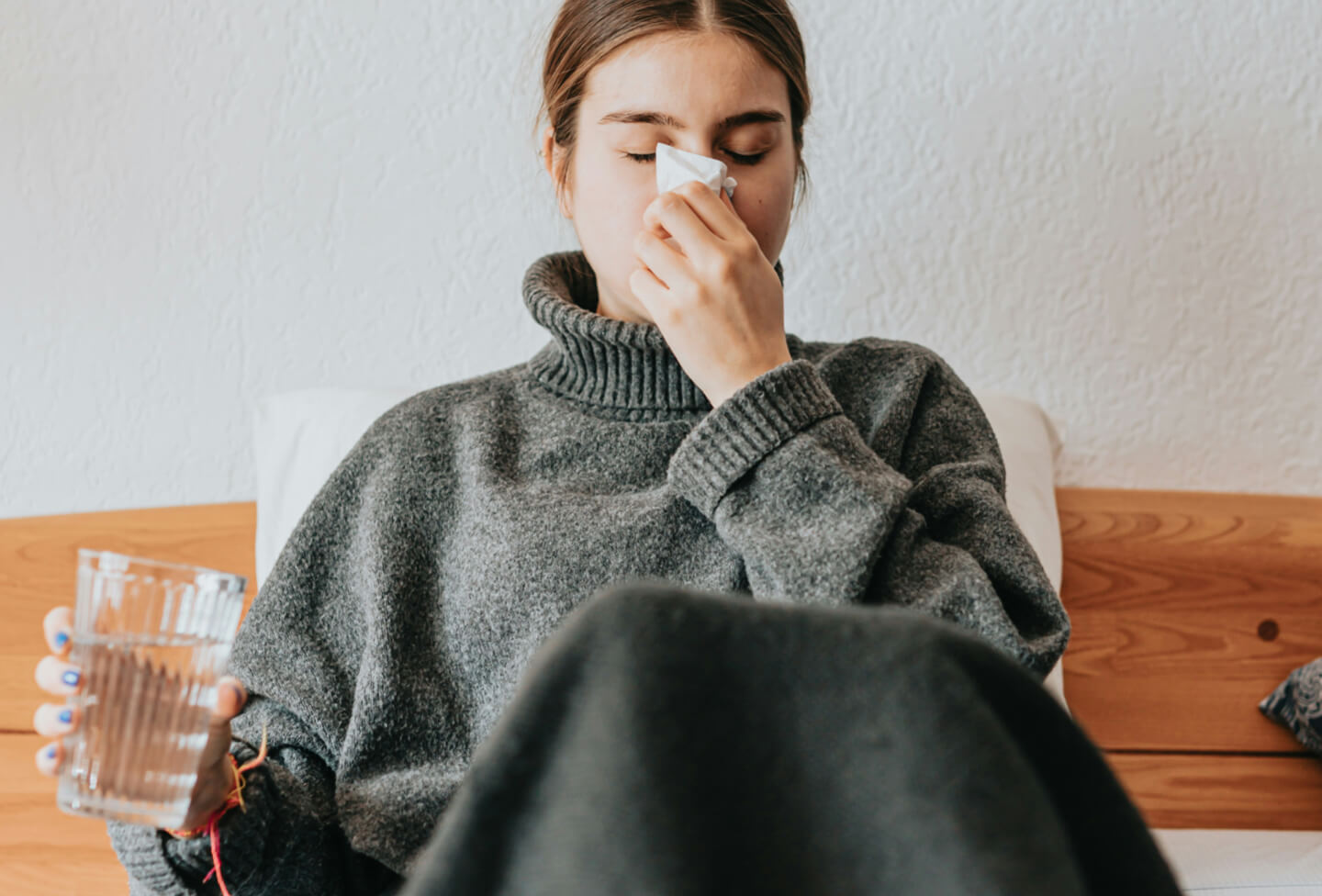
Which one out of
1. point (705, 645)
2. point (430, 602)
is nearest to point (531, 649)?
point (430, 602)

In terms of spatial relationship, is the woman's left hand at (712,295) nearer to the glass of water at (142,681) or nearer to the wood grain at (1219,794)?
the glass of water at (142,681)

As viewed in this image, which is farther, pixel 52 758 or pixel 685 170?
pixel 685 170

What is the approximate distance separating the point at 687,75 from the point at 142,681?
612mm

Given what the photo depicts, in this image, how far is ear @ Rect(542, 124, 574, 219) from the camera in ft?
3.17

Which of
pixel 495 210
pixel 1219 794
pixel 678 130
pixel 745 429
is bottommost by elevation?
pixel 1219 794

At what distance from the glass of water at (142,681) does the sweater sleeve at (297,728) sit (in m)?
0.14

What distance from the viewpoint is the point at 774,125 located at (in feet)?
2.87

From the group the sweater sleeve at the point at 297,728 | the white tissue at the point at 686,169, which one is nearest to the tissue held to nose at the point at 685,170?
the white tissue at the point at 686,169

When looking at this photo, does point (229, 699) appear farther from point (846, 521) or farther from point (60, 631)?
point (846, 521)

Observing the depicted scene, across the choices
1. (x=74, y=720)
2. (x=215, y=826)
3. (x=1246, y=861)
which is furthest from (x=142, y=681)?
(x=1246, y=861)

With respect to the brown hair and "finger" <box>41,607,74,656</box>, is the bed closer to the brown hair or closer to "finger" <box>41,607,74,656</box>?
the brown hair

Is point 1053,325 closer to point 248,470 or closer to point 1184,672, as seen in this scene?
point 1184,672

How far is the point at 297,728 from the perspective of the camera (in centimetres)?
79

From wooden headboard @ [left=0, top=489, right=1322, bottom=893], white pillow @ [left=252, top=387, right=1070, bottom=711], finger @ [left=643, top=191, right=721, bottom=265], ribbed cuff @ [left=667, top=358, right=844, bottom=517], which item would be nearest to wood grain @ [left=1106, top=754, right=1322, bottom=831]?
wooden headboard @ [left=0, top=489, right=1322, bottom=893]
